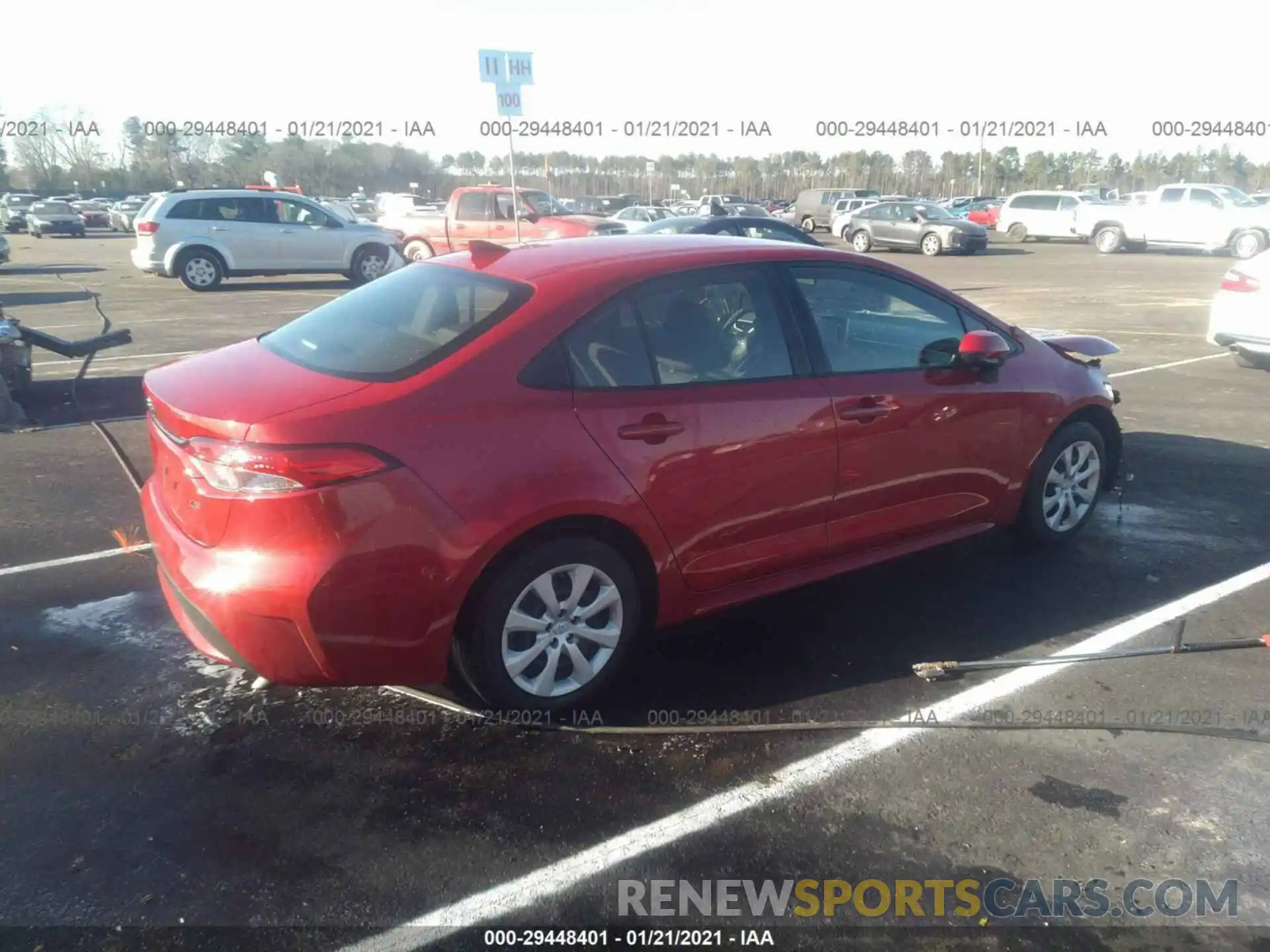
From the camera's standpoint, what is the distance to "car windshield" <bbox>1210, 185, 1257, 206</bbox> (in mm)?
28094

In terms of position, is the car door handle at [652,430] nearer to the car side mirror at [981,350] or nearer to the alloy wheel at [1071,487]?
the car side mirror at [981,350]

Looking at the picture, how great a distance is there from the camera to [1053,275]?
22.6 m

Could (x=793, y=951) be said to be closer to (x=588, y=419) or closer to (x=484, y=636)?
(x=484, y=636)

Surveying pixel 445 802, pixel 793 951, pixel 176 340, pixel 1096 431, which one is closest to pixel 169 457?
pixel 445 802

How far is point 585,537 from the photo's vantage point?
348 centimetres

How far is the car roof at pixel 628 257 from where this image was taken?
12.4 feet

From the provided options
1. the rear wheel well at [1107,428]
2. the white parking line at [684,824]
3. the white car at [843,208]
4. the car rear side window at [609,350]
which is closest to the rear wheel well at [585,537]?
the car rear side window at [609,350]

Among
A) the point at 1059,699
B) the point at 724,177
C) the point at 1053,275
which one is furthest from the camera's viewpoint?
the point at 724,177

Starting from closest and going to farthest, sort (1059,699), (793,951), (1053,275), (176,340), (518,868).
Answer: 1. (793,951)
2. (518,868)
3. (1059,699)
4. (176,340)
5. (1053,275)

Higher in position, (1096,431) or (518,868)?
(1096,431)

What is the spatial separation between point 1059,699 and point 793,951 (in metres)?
1.72

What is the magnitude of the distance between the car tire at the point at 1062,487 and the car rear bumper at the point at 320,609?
125 inches

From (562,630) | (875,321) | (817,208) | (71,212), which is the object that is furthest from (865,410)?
(71,212)

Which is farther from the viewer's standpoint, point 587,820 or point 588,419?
point 588,419
